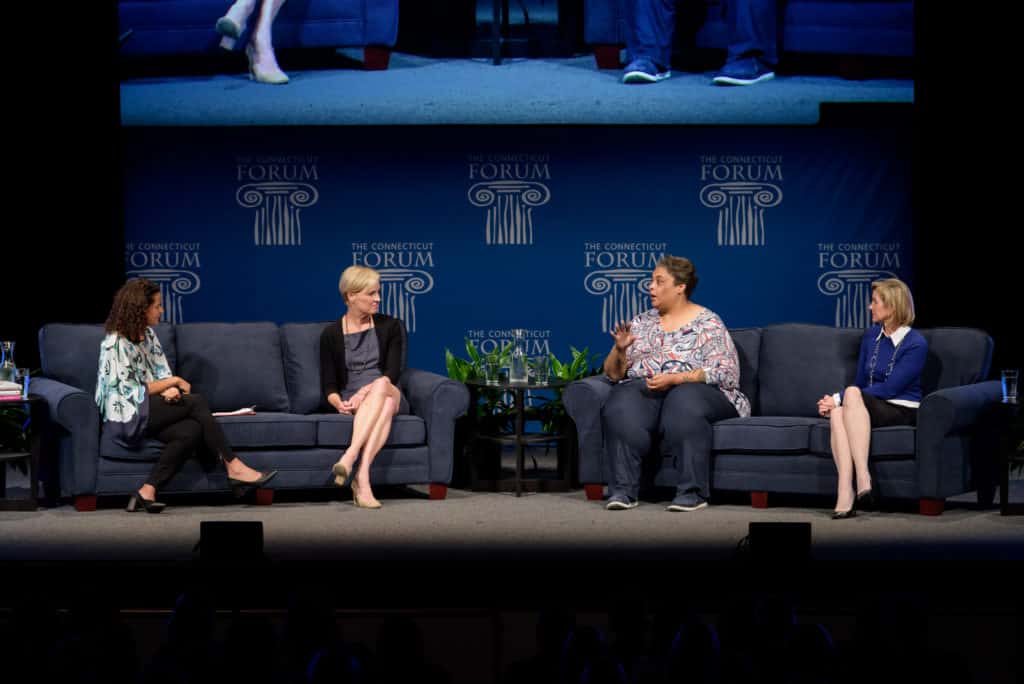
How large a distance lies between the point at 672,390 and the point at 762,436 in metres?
0.44

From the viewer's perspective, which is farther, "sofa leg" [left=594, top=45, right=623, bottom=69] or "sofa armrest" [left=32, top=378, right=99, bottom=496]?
"sofa leg" [left=594, top=45, right=623, bottom=69]

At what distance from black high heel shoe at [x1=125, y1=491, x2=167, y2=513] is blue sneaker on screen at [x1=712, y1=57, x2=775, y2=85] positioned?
3.86 m

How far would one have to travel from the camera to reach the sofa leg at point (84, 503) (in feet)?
18.3

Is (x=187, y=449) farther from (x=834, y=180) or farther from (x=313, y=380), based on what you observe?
(x=834, y=180)

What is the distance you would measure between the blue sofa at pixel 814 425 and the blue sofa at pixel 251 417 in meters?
0.66

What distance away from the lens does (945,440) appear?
17.3ft

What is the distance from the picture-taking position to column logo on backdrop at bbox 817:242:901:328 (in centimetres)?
755

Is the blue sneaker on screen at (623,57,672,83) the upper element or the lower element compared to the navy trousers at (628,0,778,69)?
lower

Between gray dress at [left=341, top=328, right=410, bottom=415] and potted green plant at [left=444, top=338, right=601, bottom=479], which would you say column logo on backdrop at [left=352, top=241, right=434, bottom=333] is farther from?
gray dress at [left=341, top=328, right=410, bottom=415]

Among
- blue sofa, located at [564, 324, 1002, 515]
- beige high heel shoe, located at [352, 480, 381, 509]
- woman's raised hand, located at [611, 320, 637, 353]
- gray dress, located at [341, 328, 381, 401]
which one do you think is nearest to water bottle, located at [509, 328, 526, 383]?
blue sofa, located at [564, 324, 1002, 515]

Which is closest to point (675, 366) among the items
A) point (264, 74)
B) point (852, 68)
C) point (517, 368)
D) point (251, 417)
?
point (517, 368)

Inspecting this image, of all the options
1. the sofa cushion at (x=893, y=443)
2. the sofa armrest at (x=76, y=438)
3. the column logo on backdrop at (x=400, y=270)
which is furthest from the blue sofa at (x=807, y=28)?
the sofa armrest at (x=76, y=438)

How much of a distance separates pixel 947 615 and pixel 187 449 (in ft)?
14.6


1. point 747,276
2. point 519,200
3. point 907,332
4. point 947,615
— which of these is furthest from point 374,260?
point 947,615
